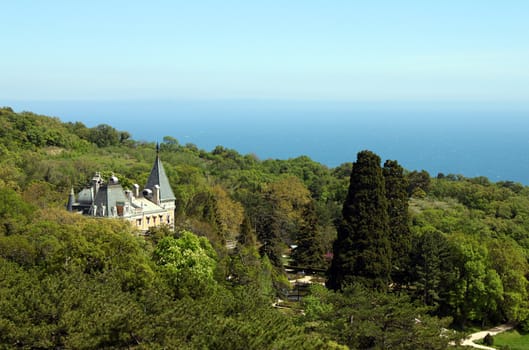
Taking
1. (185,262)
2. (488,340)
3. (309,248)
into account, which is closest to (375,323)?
(185,262)

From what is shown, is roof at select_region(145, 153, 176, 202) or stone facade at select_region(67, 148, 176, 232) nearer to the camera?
stone facade at select_region(67, 148, 176, 232)

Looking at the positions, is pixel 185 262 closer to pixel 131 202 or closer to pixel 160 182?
pixel 131 202

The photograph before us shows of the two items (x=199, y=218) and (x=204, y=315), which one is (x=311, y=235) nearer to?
(x=199, y=218)

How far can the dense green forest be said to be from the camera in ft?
52.8

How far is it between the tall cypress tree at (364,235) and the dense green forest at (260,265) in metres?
0.06

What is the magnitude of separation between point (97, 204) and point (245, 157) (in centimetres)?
4822

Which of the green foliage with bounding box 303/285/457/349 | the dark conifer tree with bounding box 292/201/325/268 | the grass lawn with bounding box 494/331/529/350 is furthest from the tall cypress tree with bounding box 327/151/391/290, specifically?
the dark conifer tree with bounding box 292/201/325/268

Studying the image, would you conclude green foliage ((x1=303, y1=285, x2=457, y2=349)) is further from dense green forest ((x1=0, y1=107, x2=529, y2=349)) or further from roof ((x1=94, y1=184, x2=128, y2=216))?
roof ((x1=94, y1=184, x2=128, y2=216))

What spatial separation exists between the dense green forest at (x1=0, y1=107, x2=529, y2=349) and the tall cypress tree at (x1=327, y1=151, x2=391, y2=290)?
2.4 inches

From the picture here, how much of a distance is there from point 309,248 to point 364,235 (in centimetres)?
1099

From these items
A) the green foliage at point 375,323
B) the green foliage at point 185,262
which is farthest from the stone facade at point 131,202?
the green foliage at point 375,323

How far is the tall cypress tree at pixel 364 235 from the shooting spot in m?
28.9

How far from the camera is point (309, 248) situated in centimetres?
3997

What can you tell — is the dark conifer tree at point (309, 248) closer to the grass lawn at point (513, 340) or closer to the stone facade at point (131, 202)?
the stone facade at point (131, 202)
